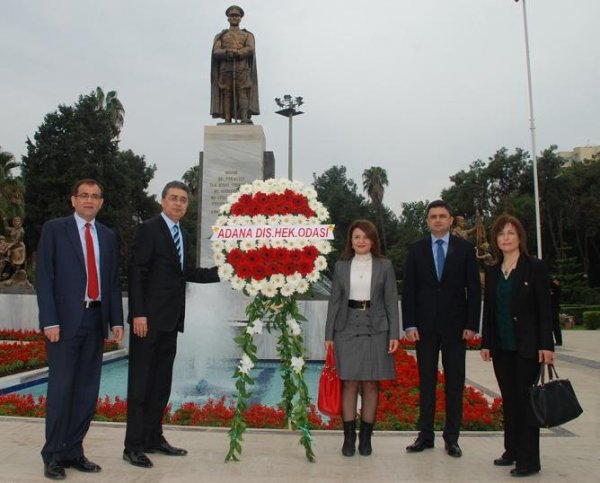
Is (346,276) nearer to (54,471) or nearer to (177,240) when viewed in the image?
(177,240)

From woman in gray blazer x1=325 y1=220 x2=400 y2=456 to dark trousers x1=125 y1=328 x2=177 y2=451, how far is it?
4.14 ft

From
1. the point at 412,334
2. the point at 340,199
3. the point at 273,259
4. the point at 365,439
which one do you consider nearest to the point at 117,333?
the point at 273,259

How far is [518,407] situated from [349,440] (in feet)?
4.18

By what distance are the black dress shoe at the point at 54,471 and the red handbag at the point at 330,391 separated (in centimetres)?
185

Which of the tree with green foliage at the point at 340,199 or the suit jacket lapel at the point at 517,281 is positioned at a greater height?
the tree with green foliage at the point at 340,199

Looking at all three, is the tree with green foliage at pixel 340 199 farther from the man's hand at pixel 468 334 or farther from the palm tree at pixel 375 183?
the man's hand at pixel 468 334

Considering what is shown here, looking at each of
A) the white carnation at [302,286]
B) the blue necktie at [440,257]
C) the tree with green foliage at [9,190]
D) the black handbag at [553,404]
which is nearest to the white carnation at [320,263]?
the white carnation at [302,286]

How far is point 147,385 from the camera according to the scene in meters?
4.25

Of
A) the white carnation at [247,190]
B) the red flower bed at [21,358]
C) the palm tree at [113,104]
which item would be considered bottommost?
the red flower bed at [21,358]

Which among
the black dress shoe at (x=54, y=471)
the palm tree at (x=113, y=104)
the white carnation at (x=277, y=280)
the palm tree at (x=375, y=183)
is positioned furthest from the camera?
the palm tree at (x=375, y=183)

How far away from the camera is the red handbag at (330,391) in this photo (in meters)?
4.38

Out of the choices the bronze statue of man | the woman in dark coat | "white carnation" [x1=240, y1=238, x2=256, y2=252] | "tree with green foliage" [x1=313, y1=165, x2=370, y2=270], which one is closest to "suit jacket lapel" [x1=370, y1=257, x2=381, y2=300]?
the woman in dark coat

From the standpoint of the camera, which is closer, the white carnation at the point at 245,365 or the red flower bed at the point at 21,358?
the white carnation at the point at 245,365

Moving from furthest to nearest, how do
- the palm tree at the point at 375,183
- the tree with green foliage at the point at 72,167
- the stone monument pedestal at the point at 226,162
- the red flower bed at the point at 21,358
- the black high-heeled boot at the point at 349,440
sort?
the palm tree at the point at 375,183 < the tree with green foliage at the point at 72,167 < the stone monument pedestal at the point at 226,162 < the red flower bed at the point at 21,358 < the black high-heeled boot at the point at 349,440
